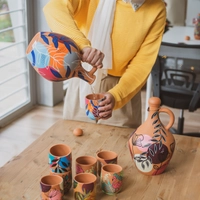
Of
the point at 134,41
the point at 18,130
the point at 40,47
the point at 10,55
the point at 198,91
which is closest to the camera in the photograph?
the point at 40,47

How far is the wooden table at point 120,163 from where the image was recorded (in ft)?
3.61

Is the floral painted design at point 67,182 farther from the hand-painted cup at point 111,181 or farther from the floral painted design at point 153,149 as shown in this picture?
the floral painted design at point 153,149

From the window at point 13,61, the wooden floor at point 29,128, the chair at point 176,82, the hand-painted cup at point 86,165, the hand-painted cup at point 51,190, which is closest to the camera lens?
the hand-painted cup at point 51,190

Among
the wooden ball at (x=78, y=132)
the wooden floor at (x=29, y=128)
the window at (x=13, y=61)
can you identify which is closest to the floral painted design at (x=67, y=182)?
the wooden ball at (x=78, y=132)

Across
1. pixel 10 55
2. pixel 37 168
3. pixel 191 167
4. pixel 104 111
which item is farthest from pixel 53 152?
pixel 10 55

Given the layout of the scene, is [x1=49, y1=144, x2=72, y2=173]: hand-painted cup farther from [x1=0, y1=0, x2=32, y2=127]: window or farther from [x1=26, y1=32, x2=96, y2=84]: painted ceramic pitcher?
[x1=0, y1=0, x2=32, y2=127]: window

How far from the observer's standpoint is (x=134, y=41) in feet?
4.67

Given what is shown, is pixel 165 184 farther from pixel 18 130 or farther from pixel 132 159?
pixel 18 130

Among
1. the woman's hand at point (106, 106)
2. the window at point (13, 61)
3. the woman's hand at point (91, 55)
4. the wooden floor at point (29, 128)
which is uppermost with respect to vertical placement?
the woman's hand at point (91, 55)

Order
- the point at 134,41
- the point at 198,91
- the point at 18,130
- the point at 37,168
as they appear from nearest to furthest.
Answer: the point at 37,168 < the point at 134,41 < the point at 198,91 < the point at 18,130

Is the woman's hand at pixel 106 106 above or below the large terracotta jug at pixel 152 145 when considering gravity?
above

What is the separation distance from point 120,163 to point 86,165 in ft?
0.62

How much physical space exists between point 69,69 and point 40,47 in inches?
4.2

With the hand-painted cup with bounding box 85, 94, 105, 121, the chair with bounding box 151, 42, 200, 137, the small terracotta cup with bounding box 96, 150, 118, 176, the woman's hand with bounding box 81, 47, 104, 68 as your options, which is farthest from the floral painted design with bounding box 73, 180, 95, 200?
the chair with bounding box 151, 42, 200, 137
